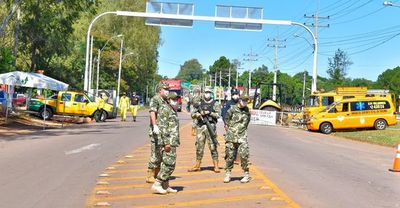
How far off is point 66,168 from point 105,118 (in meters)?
24.4

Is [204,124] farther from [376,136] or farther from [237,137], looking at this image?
[376,136]

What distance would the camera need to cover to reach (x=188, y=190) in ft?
33.2

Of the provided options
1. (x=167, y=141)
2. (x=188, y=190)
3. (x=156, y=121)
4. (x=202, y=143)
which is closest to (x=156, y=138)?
(x=156, y=121)

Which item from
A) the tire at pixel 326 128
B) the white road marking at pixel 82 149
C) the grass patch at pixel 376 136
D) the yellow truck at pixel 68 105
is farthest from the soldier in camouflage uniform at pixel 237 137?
the yellow truck at pixel 68 105

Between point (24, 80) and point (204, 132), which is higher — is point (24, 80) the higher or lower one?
the higher one

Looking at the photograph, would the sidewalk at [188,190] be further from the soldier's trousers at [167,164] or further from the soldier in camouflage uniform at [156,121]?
the soldier in camouflage uniform at [156,121]

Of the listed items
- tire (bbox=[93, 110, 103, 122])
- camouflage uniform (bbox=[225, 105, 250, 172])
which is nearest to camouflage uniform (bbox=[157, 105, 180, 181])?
camouflage uniform (bbox=[225, 105, 250, 172])

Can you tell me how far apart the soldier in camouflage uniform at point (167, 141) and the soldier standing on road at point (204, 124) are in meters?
2.68

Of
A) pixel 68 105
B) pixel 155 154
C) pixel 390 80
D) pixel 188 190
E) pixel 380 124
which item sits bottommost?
pixel 188 190

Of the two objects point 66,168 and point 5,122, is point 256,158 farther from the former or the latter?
point 5,122

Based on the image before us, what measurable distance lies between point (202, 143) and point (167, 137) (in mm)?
2958

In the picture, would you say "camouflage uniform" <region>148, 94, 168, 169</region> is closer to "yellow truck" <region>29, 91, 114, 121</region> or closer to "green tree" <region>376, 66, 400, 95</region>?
"yellow truck" <region>29, 91, 114, 121</region>

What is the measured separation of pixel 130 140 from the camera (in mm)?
21516

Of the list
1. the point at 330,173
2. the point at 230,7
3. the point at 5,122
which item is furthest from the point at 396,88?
the point at 330,173
